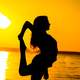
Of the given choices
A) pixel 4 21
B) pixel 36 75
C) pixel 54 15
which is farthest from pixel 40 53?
pixel 4 21

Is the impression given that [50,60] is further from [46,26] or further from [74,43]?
[74,43]

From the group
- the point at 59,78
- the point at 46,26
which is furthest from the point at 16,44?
the point at 46,26

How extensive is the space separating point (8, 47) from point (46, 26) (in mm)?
7953

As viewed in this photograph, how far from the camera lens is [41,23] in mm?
2131

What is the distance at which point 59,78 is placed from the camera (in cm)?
491

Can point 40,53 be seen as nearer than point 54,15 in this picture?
Yes

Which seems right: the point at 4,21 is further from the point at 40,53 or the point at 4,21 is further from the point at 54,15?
the point at 40,53

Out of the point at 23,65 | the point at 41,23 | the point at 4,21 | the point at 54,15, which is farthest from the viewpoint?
the point at 4,21

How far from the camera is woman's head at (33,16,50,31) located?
2.12 m

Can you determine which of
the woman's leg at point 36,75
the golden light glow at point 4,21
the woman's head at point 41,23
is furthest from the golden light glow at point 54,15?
the woman's leg at point 36,75

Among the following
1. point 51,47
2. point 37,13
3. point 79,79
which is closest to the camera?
point 51,47

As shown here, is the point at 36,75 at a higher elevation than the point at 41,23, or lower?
lower

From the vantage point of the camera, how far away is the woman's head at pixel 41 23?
83.3 inches

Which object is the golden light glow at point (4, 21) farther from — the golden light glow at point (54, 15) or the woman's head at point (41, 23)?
the woman's head at point (41, 23)
